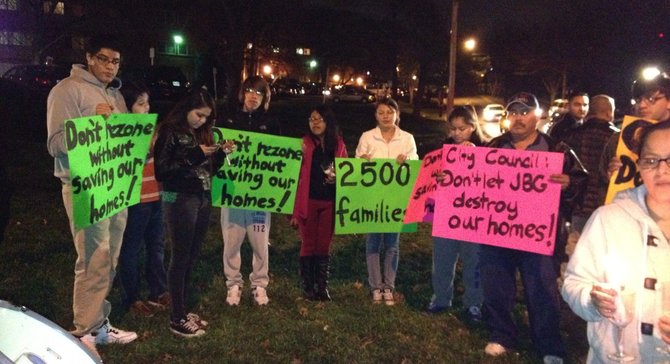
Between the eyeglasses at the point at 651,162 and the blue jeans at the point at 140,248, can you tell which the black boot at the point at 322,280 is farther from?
the eyeglasses at the point at 651,162

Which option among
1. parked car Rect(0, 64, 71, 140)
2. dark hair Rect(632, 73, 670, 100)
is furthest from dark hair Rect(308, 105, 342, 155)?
parked car Rect(0, 64, 71, 140)

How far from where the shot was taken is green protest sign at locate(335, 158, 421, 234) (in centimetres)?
580

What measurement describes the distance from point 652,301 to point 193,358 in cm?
344

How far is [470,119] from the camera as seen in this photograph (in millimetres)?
5512

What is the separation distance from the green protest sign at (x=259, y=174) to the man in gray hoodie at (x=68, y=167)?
1174 mm

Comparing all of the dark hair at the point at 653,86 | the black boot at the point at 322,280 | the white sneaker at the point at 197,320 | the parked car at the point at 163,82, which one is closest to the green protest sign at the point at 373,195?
the black boot at the point at 322,280

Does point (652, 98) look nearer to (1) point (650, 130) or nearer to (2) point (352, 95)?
(1) point (650, 130)

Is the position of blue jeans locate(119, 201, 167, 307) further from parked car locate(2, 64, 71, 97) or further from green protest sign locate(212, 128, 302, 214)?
parked car locate(2, 64, 71, 97)

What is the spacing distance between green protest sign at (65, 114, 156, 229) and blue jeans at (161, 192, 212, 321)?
1.10ft

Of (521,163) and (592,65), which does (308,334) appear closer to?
(521,163)

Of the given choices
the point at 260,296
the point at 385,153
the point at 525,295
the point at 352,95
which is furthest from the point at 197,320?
the point at 352,95

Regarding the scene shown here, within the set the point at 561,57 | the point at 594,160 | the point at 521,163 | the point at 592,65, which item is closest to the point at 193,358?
the point at 521,163

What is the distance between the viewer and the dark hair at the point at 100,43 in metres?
4.36

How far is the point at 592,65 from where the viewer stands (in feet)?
177
